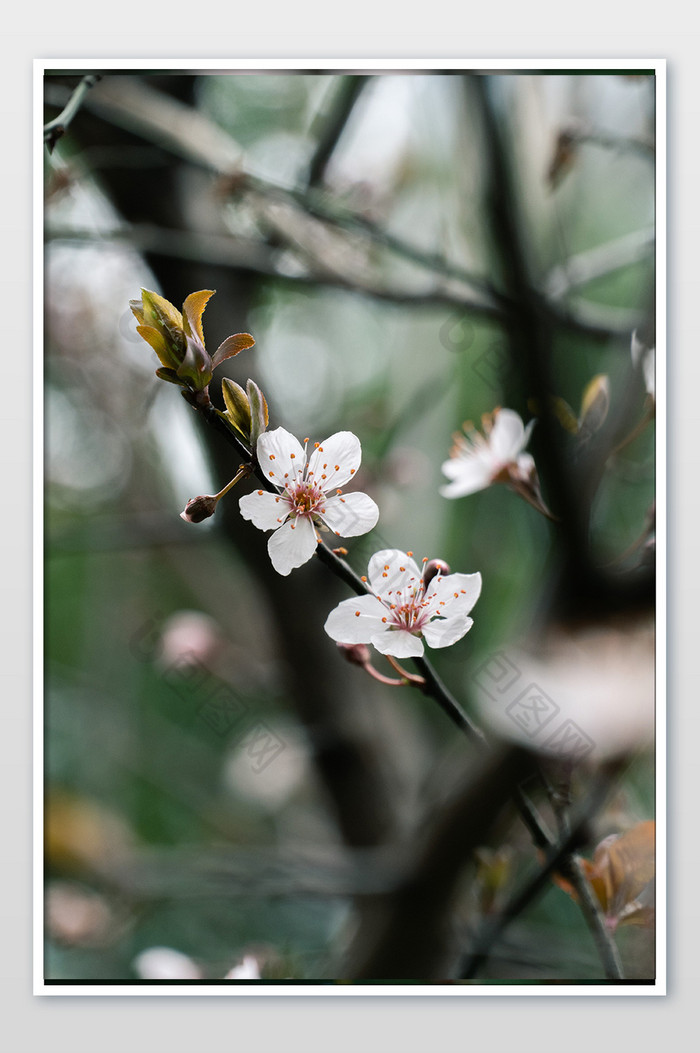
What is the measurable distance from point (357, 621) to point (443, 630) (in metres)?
0.07

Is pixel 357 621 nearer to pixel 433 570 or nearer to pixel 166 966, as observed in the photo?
pixel 433 570

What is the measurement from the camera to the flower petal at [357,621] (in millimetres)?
509

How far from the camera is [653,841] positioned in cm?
75

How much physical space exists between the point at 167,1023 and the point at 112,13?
44.0 inches

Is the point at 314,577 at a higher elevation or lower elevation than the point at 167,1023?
higher

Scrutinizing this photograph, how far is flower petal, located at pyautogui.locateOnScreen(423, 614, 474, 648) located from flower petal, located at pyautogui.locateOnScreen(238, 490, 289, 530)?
0.14m

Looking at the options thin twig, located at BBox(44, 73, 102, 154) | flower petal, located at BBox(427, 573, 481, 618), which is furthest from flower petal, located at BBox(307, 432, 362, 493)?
thin twig, located at BBox(44, 73, 102, 154)

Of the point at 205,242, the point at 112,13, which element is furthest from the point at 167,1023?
the point at 112,13

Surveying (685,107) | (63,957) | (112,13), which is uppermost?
(112,13)

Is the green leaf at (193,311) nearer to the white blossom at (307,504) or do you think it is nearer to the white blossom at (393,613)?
the white blossom at (307,504)

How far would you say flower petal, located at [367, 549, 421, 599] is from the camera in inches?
20.1

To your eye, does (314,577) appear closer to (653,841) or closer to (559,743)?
(559,743)

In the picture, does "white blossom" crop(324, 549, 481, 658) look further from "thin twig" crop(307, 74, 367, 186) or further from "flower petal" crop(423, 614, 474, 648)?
"thin twig" crop(307, 74, 367, 186)

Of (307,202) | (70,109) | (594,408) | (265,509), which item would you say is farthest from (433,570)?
(70,109)
